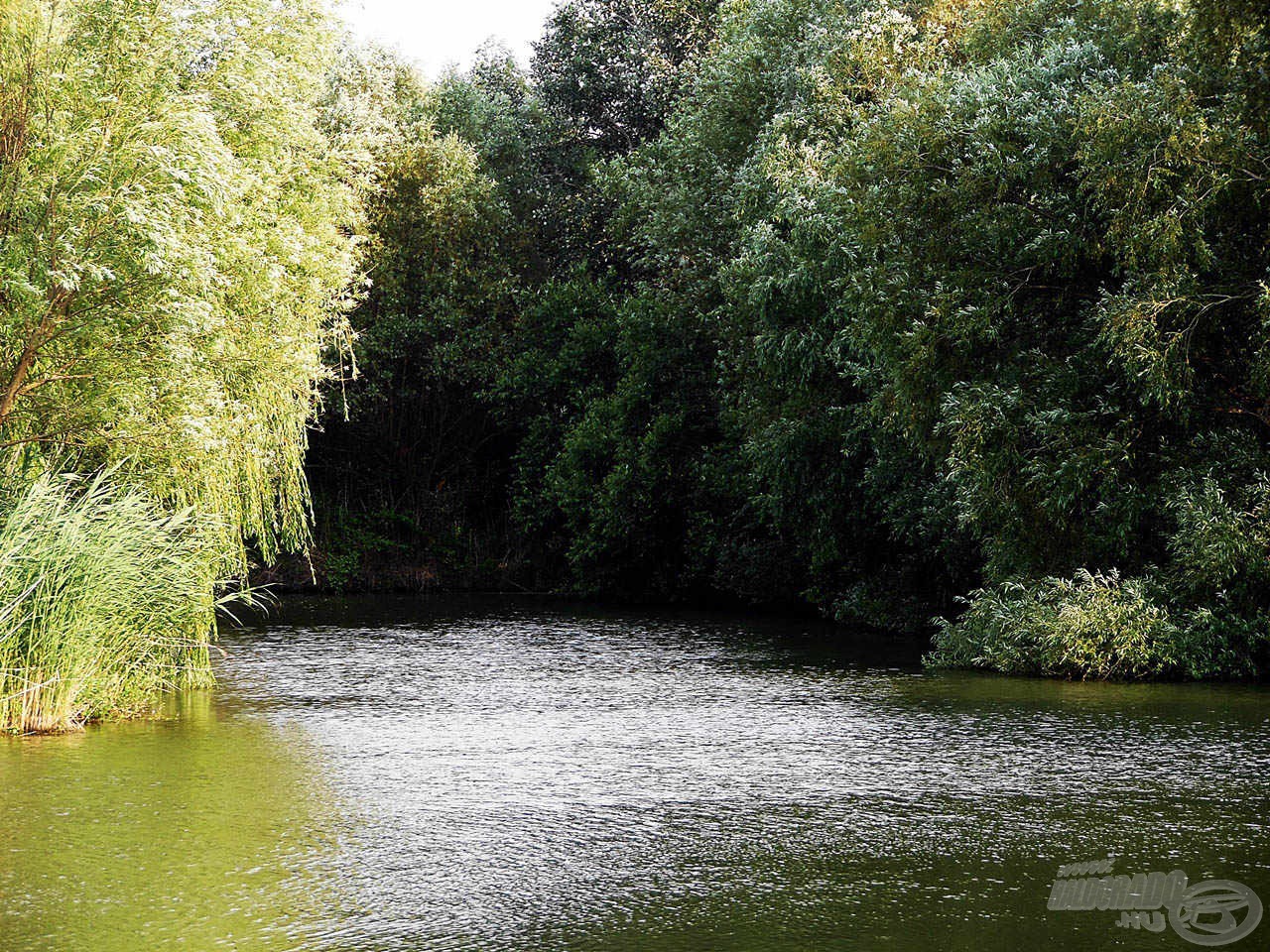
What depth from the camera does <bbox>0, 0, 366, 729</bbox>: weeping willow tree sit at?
11.0 meters

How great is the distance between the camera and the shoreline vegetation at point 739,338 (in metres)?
11.5

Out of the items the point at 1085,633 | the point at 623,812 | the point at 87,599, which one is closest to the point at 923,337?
the point at 1085,633

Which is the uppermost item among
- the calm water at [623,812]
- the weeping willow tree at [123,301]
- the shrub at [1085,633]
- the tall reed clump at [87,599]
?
the weeping willow tree at [123,301]

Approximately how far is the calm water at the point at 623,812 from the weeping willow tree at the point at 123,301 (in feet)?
3.67

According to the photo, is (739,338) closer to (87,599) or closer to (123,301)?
(123,301)

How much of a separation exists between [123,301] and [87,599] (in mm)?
2414

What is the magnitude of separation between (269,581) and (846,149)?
14.3 meters

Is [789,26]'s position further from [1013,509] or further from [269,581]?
[269,581]

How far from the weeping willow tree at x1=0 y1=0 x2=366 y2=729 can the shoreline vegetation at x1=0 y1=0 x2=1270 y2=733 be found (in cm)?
4

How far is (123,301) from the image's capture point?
37.6 feet

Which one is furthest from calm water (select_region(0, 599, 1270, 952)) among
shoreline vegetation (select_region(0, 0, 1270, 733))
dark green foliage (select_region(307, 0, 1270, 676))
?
dark green foliage (select_region(307, 0, 1270, 676))

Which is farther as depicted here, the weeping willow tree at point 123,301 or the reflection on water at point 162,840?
the weeping willow tree at point 123,301

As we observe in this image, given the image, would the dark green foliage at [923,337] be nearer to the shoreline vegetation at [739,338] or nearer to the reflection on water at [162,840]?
the shoreline vegetation at [739,338]

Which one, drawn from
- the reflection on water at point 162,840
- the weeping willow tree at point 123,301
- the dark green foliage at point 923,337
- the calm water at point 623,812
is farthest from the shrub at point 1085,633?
the weeping willow tree at point 123,301
